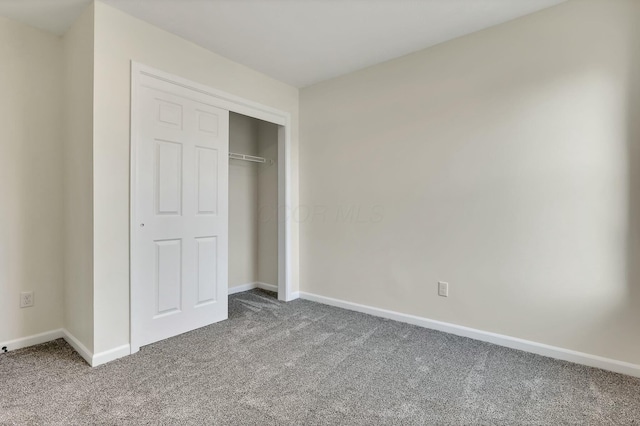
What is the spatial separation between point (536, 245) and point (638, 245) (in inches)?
20.8

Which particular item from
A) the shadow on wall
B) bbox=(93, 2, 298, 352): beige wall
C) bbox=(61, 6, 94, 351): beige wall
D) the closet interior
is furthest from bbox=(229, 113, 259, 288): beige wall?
the shadow on wall

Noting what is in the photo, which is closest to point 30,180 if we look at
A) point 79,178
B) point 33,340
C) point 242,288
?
point 79,178

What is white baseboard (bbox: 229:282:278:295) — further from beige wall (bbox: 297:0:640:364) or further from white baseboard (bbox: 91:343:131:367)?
white baseboard (bbox: 91:343:131:367)

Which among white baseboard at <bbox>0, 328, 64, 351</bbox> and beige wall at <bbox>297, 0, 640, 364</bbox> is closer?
beige wall at <bbox>297, 0, 640, 364</bbox>

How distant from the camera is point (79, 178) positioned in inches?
91.4

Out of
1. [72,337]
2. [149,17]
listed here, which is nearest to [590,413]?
[72,337]

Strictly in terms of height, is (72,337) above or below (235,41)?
below

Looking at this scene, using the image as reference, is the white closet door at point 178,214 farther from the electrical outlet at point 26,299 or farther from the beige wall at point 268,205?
the beige wall at point 268,205

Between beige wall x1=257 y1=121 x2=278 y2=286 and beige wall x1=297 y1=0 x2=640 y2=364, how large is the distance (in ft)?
3.01

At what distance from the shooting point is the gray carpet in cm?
160

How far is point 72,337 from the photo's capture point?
2424 mm

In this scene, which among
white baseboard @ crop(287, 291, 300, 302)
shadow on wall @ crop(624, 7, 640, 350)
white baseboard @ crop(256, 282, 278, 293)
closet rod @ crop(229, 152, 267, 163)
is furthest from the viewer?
white baseboard @ crop(256, 282, 278, 293)

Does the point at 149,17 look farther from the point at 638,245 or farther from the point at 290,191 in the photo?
the point at 638,245

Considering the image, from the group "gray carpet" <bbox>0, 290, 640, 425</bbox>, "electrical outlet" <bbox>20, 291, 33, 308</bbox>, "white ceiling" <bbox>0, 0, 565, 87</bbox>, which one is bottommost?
"gray carpet" <bbox>0, 290, 640, 425</bbox>
